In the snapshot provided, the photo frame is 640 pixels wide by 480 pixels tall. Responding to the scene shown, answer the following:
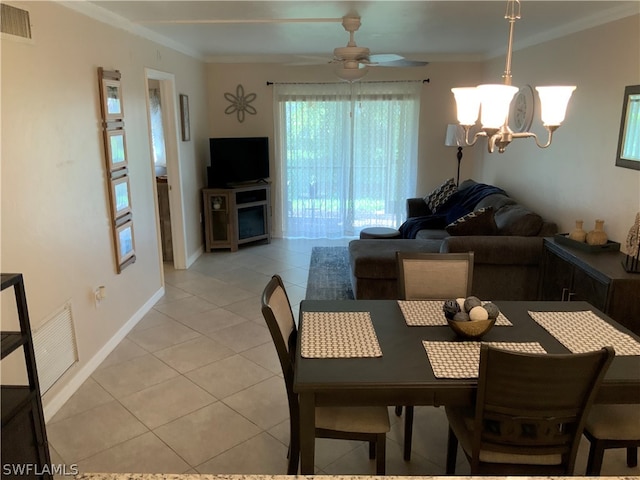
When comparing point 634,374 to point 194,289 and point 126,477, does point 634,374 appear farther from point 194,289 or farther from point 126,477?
point 194,289

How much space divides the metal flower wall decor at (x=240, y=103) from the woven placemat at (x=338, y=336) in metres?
4.68

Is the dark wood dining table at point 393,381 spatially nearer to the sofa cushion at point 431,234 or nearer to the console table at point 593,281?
the console table at point 593,281

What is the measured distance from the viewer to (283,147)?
6.48m

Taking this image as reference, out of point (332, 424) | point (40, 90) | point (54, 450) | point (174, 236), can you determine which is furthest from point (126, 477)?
point (174, 236)

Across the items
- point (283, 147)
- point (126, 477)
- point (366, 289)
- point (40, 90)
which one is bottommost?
point (366, 289)

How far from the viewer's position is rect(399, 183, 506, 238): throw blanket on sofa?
5.24m

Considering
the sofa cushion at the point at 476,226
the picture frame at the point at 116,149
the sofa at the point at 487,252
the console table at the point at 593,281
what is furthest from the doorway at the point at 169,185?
the console table at the point at 593,281

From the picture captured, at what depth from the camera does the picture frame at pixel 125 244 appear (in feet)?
11.8

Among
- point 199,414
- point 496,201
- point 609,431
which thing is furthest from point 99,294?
point 496,201

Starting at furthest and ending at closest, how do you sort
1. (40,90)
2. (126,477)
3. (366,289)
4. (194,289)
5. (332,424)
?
1. (194,289)
2. (366,289)
3. (40,90)
4. (332,424)
5. (126,477)

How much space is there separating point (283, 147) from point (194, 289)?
2.51 metres

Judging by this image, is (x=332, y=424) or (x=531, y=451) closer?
(x=531, y=451)

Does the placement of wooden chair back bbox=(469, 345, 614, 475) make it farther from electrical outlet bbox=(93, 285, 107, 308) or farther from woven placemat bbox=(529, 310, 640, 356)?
electrical outlet bbox=(93, 285, 107, 308)

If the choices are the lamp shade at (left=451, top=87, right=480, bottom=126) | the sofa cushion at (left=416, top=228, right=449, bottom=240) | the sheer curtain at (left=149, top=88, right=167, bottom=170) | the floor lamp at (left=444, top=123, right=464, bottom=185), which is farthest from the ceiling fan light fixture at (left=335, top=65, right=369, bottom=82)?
the sheer curtain at (left=149, top=88, right=167, bottom=170)
